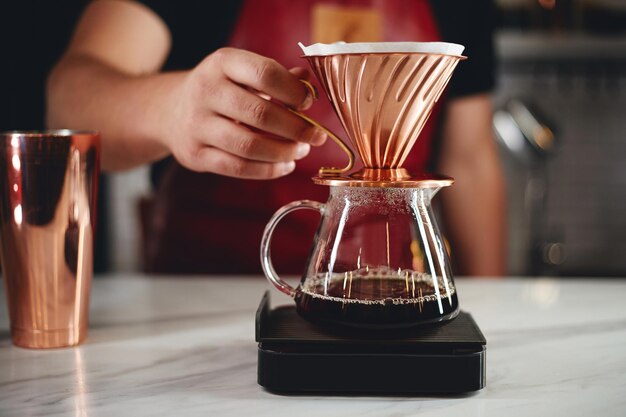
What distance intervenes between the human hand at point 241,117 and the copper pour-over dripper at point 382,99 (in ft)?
0.23

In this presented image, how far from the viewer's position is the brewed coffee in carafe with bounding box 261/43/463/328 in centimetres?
67

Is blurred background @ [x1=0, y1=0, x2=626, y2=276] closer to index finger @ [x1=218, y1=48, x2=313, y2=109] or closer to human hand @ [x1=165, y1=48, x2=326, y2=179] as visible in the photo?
human hand @ [x1=165, y1=48, x2=326, y2=179]

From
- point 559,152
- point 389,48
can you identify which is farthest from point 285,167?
point 559,152

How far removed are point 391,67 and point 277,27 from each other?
2.88 ft

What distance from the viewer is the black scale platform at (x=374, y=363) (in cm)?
68

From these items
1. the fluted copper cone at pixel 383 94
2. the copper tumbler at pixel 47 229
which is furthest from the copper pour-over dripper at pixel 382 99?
the copper tumbler at pixel 47 229

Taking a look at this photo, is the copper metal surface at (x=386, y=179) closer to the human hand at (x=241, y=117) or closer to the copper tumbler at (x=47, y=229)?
the human hand at (x=241, y=117)

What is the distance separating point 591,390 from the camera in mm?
716

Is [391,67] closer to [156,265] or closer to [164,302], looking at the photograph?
[164,302]

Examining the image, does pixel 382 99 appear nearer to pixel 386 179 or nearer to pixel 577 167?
pixel 386 179

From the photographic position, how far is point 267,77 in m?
0.75

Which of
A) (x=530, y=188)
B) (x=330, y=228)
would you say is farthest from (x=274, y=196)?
(x=530, y=188)

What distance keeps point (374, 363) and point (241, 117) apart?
31 centimetres

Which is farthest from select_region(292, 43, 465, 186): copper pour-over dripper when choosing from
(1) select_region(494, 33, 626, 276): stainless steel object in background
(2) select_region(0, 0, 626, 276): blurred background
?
(1) select_region(494, 33, 626, 276): stainless steel object in background
